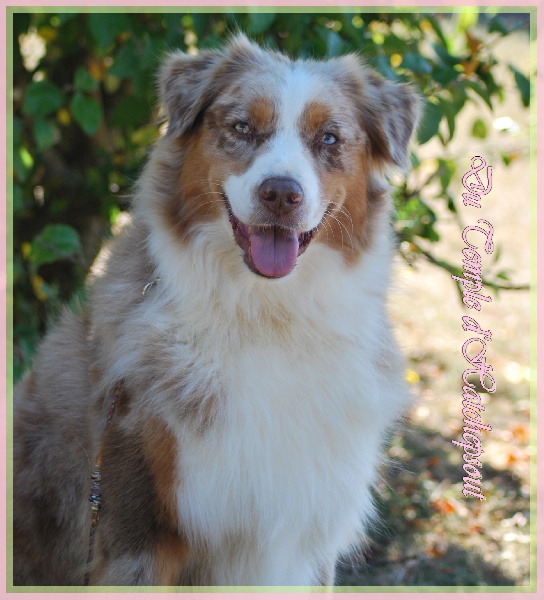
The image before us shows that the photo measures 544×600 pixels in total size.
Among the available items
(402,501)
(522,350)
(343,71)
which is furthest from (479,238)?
(343,71)

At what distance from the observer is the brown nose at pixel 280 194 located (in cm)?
258

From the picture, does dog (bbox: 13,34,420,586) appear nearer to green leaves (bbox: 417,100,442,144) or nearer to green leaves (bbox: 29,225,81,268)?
green leaves (bbox: 417,100,442,144)

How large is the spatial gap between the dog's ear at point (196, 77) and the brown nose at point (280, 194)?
0.55 meters

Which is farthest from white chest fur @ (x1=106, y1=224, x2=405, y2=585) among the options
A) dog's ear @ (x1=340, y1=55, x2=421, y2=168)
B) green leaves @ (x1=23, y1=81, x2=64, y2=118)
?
green leaves @ (x1=23, y1=81, x2=64, y2=118)

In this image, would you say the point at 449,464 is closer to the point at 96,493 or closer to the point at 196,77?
the point at 96,493

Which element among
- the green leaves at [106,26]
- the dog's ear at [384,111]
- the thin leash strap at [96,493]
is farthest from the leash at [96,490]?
the green leaves at [106,26]

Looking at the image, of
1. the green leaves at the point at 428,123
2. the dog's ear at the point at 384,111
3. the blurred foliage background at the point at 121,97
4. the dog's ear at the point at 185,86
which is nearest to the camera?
the dog's ear at the point at 185,86

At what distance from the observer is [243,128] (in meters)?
2.81

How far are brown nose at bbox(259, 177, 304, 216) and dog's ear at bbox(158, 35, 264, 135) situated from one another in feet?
1.79

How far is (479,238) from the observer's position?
789 centimetres

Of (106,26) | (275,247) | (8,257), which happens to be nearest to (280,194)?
(275,247)

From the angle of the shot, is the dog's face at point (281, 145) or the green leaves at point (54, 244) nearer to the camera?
the dog's face at point (281, 145)

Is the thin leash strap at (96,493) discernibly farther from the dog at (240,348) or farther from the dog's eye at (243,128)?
the dog's eye at (243,128)

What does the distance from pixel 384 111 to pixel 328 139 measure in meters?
0.37
